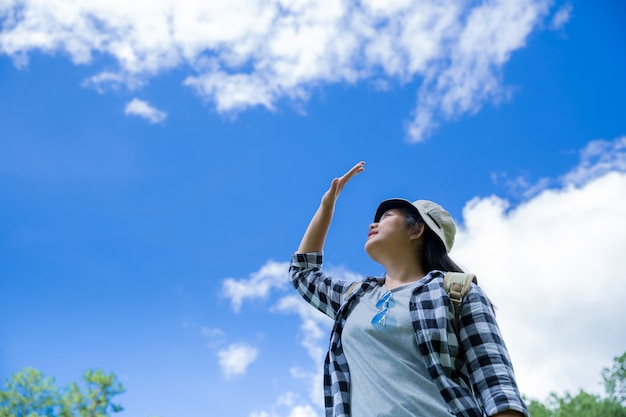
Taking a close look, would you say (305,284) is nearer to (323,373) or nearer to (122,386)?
(323,373)

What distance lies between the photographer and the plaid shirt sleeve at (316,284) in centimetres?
229

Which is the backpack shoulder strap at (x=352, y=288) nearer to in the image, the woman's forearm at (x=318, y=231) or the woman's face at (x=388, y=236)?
the woman's face at (x=388, y=236)

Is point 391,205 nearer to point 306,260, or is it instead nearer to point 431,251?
point 431,251

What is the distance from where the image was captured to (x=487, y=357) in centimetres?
173

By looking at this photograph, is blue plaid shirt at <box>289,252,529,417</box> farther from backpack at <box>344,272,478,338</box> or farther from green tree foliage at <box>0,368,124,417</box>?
green tree foliage at <box>0,368,124,417</box>

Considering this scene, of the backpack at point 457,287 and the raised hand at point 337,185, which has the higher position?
the raised hand at point 337,185

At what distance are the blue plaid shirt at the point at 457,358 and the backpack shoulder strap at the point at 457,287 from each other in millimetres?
14

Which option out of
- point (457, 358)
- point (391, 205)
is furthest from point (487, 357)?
point (391, 205)

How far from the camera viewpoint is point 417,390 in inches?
67.7

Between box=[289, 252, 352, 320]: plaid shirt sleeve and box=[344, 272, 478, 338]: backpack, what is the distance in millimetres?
481

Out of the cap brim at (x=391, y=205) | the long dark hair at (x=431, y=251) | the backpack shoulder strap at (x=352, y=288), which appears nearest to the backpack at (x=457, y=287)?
the long dark hair at (x=431, y=251)

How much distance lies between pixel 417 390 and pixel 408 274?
1.94 ft

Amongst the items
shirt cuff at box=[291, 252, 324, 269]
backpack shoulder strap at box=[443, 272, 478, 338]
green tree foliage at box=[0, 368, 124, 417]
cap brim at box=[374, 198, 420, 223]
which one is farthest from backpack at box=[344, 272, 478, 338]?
green tree foliage at box=[0, 368, 124, 417]

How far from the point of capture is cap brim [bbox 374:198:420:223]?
243cm
